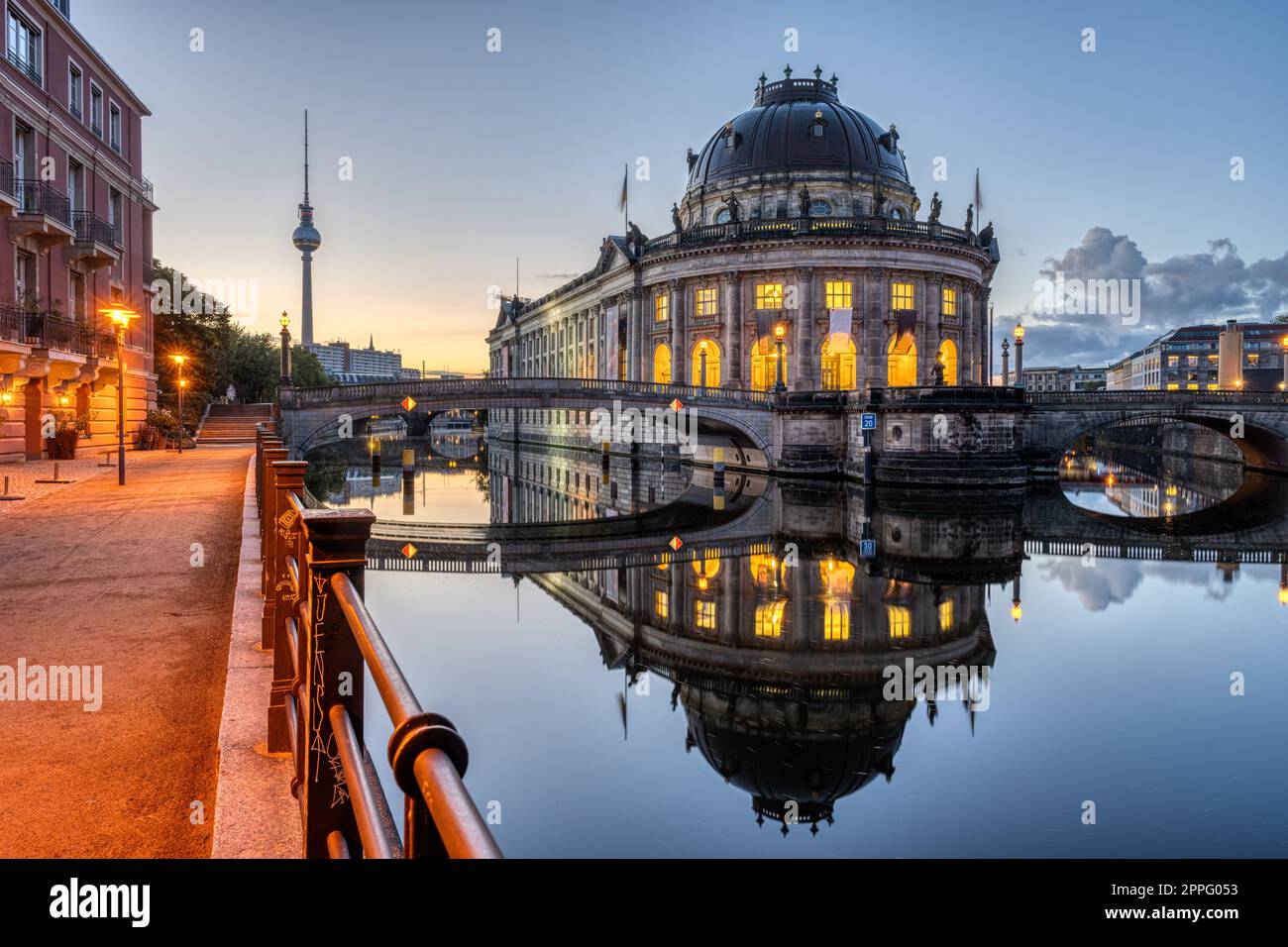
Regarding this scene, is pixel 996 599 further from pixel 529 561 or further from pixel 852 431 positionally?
pixel 852 431

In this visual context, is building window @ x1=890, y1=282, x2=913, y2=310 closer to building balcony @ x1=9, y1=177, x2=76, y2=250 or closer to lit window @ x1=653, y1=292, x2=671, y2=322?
lit window @ x1=653, y1=292, x2=671, y2=322

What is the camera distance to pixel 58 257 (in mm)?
27422

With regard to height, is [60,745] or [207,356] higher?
[207,356]

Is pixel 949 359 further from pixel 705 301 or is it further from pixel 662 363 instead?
pixel 662 363

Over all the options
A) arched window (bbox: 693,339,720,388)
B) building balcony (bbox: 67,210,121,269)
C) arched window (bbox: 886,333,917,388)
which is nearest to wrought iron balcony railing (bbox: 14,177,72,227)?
building balcony (bbox: 67,210,121,269)

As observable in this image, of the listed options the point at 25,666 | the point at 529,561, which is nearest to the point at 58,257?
the point at 529,561

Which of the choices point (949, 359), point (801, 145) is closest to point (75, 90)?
point (801, 145)

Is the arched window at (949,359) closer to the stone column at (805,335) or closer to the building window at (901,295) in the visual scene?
the building window at (901,295)

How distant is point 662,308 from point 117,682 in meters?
54.1

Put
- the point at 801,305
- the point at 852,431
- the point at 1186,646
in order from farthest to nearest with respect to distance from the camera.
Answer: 1. the point at 801,305
2. the point at 852,431
3. the point at 1186,646

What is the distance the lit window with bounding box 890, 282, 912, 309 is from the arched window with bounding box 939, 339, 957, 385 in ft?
13.2

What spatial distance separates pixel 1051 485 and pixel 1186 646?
96.6 ft

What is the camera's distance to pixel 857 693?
11008 mm

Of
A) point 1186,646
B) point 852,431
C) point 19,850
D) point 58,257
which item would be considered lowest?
point 1186,646
